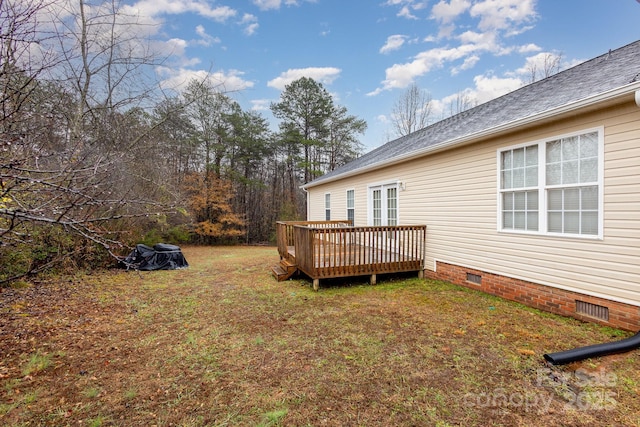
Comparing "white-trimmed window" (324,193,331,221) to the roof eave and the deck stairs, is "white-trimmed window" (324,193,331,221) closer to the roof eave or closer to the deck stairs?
the roof eave

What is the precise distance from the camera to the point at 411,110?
19672 mm

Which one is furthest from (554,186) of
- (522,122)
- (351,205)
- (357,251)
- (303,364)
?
(351,205)

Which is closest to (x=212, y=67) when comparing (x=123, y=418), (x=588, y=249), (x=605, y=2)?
(x=123, y=418)

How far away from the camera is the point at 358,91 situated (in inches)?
638

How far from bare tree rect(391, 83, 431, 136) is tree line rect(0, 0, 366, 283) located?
116 inches

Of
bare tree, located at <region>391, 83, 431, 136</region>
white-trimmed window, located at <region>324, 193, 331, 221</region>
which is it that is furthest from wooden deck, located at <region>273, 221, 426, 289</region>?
bare tree, located at <region>391, 83, 431, 136</region>

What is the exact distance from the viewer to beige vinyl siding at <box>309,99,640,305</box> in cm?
342

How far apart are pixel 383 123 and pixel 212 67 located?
646 inches

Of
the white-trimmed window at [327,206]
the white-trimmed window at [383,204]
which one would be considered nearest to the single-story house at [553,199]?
the white-trimmed window at [383,204]

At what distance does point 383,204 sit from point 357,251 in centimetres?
246

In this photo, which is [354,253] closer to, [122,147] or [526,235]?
[526,235]

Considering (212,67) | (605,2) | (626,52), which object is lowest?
(626,52)

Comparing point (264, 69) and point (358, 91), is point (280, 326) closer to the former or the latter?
point (264, 69)

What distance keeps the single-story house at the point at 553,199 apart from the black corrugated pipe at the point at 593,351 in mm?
532
